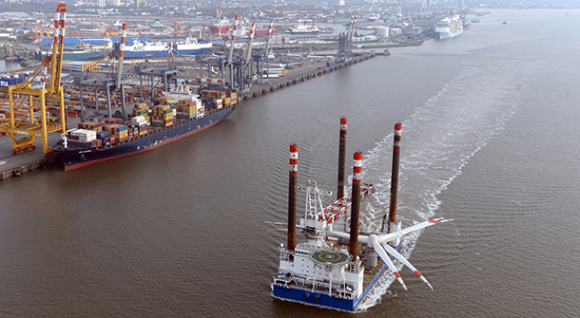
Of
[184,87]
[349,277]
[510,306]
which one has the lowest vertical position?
[510,306]

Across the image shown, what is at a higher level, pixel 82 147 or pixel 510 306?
pixel 82 147

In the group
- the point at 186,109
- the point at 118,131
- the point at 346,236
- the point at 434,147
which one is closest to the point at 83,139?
the point at 118,131

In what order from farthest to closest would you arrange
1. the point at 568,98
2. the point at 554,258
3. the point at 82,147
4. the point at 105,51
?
the point at 105,51
the point at 568,98
the point at 82,147
the point at 554,258

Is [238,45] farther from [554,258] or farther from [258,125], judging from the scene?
[554,258]

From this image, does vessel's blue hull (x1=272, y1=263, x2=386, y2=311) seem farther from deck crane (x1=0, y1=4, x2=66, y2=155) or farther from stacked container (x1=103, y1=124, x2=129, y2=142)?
deck crane (x1=0, y1=4, x2=66, y2=155)

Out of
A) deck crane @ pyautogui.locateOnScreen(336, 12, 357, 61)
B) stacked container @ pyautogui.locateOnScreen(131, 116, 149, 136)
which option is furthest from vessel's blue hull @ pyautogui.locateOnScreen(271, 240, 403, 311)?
deck crane @ pyautogui.locateOnScreen(336, 12, 357, 61)

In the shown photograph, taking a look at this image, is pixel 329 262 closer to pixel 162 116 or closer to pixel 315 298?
pixel 315 298


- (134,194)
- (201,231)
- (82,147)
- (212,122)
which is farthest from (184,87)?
(201,231)

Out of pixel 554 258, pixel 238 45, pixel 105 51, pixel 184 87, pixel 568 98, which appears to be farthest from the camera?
pixel 238 45
